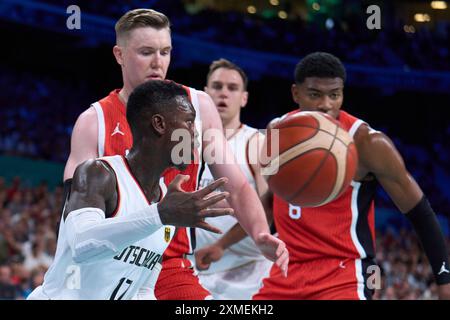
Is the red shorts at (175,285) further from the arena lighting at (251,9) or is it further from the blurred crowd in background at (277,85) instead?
the arena lighting at (251,9)

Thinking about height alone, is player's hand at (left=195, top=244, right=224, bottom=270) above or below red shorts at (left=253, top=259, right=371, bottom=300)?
above

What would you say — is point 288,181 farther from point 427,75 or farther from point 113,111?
point 427,75

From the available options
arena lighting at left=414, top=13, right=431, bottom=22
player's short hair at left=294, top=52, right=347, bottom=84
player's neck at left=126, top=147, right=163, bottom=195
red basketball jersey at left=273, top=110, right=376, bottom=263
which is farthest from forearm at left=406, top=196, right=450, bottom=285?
arena lighting at left=414, top=13, right=431, bottom=22

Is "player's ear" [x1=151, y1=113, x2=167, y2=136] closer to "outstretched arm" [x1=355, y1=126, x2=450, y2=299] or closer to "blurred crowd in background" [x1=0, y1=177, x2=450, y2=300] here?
"outstretched arm" [x1=355, y1=126, x2=450, y2=299]

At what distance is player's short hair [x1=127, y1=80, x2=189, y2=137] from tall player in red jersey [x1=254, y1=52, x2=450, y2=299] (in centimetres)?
160

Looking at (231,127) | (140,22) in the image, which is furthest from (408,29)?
(140,22)

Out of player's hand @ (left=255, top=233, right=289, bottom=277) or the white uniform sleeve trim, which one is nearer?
player's hand @ (left=255, top=233, right=289, bottom=277)

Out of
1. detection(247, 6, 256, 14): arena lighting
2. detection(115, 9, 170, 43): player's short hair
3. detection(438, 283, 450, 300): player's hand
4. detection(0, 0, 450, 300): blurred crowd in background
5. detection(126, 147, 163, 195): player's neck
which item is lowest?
detection(438, 283, 450, 300): player's hand

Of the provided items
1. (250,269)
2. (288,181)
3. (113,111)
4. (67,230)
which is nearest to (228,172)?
(288,181)

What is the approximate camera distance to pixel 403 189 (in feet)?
14.1

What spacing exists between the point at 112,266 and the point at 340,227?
175cm

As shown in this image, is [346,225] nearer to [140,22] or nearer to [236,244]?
[236,244]

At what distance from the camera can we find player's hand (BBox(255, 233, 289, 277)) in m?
3.26

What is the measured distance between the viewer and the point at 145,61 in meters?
4.02
